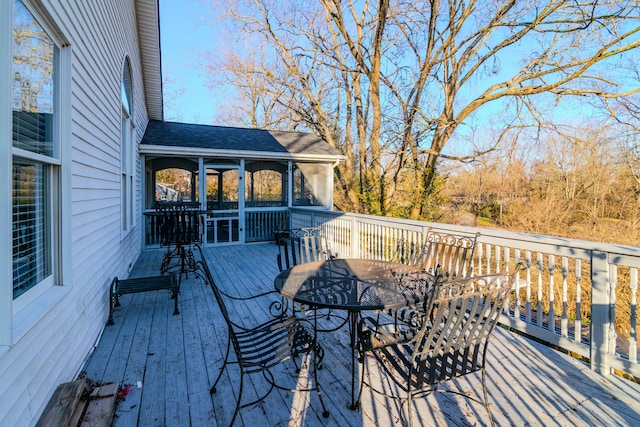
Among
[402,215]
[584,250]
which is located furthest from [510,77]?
[584,250]

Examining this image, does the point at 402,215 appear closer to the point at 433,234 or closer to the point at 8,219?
the point at 433,234

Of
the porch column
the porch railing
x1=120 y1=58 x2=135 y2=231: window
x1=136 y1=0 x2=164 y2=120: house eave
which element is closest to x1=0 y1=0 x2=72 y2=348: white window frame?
x1=120 y1=58 x2=135 y2=231: window

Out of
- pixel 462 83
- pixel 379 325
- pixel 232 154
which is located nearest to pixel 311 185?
pixel 232 154

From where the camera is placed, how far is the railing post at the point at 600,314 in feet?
7.72

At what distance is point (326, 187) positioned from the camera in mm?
9500

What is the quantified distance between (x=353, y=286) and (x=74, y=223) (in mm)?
2063

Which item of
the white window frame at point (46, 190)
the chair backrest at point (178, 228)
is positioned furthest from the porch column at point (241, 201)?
the white window frame at point (46, 190)

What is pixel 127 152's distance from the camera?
17.6 ft

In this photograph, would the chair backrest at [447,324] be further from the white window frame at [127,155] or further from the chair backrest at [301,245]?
the white window frame at [127,155]

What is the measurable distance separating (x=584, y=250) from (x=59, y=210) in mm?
3697

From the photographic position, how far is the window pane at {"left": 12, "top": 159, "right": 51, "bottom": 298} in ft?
5.43

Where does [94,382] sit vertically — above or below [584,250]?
below

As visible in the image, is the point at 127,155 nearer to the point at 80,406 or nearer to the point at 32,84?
the point at 32,84

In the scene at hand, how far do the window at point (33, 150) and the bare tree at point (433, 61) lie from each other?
822cm
